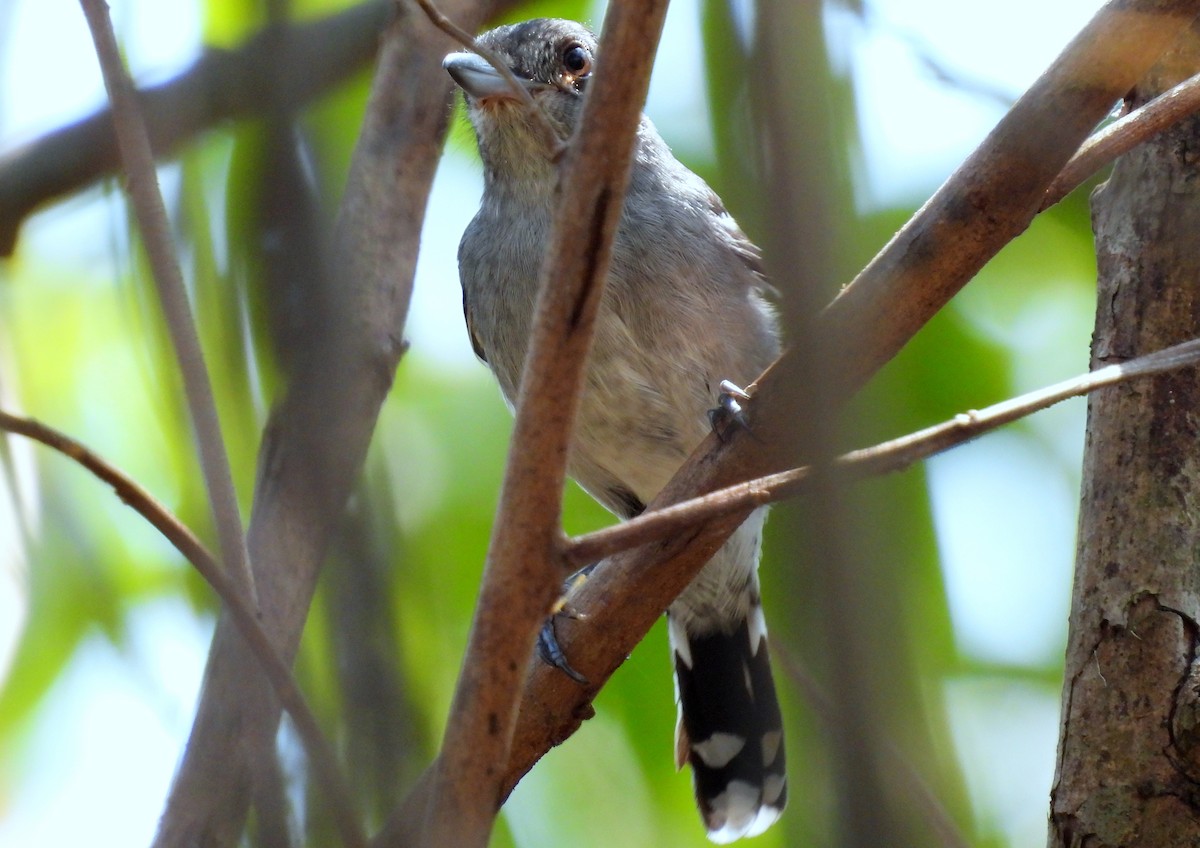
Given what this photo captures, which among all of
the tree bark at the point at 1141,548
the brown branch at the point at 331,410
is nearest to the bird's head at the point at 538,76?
the brown branch at the point at 331,410

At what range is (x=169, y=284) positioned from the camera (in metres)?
1.63

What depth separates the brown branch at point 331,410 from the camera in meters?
1.50

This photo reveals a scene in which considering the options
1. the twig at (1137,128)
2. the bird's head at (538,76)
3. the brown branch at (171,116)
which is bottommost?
the twig at (1137,128)

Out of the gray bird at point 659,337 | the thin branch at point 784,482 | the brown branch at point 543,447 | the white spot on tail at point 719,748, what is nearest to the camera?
the brown branch at point 543,447

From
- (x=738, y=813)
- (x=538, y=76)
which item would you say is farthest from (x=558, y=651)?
(x=538, y=76)

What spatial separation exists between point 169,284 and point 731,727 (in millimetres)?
3093

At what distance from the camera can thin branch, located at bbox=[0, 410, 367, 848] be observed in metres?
1.37

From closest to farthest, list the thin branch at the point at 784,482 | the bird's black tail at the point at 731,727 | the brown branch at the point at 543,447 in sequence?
the brown branch at the point at 543,447, the thin branch at the point at 784,482, the bird's black tail at the point at 731,727

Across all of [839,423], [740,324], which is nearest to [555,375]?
[839,423]

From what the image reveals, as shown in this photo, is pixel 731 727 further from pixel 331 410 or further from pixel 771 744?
pixel 331 410

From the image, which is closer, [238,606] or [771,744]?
[238,606]

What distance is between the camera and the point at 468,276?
13.3ft

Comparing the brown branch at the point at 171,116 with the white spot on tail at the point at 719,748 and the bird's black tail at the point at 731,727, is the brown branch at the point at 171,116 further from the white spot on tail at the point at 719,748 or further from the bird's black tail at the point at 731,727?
the white spot on tail at the point at 719,748

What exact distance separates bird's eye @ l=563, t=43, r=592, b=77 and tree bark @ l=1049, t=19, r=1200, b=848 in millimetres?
1808
